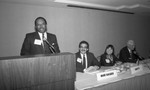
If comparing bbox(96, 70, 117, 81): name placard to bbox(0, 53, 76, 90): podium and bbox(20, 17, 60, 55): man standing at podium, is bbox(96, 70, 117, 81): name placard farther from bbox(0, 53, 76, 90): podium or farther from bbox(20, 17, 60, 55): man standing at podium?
bbox(20, 17, 60, 55): man standing at podium

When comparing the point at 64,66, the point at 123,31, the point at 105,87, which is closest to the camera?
the point at 64,66

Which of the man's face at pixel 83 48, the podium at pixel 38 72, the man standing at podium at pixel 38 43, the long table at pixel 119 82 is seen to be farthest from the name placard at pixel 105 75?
the man's face at pixel 83 48

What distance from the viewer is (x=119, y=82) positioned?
160cm

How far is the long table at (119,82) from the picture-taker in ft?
4.68

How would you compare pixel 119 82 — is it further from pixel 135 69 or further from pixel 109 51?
pixel 109 51

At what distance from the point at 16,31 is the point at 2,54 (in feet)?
2.03

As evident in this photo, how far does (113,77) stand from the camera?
1.64 metres

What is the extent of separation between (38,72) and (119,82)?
1.11 metres

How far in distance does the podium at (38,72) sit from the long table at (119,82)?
1.33 feet

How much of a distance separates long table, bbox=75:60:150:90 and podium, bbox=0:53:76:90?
1.33ft

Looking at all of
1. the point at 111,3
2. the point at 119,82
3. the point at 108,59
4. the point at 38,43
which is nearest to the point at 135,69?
the point at 119,82

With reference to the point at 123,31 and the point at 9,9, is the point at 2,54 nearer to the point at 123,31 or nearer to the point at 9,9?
the point at 9,9

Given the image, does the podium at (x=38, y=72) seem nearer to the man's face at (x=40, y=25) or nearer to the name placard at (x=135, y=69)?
the man's face at (x=40, y=25)

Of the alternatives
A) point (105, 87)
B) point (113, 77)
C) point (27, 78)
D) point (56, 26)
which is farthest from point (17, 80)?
point (56, 26)
